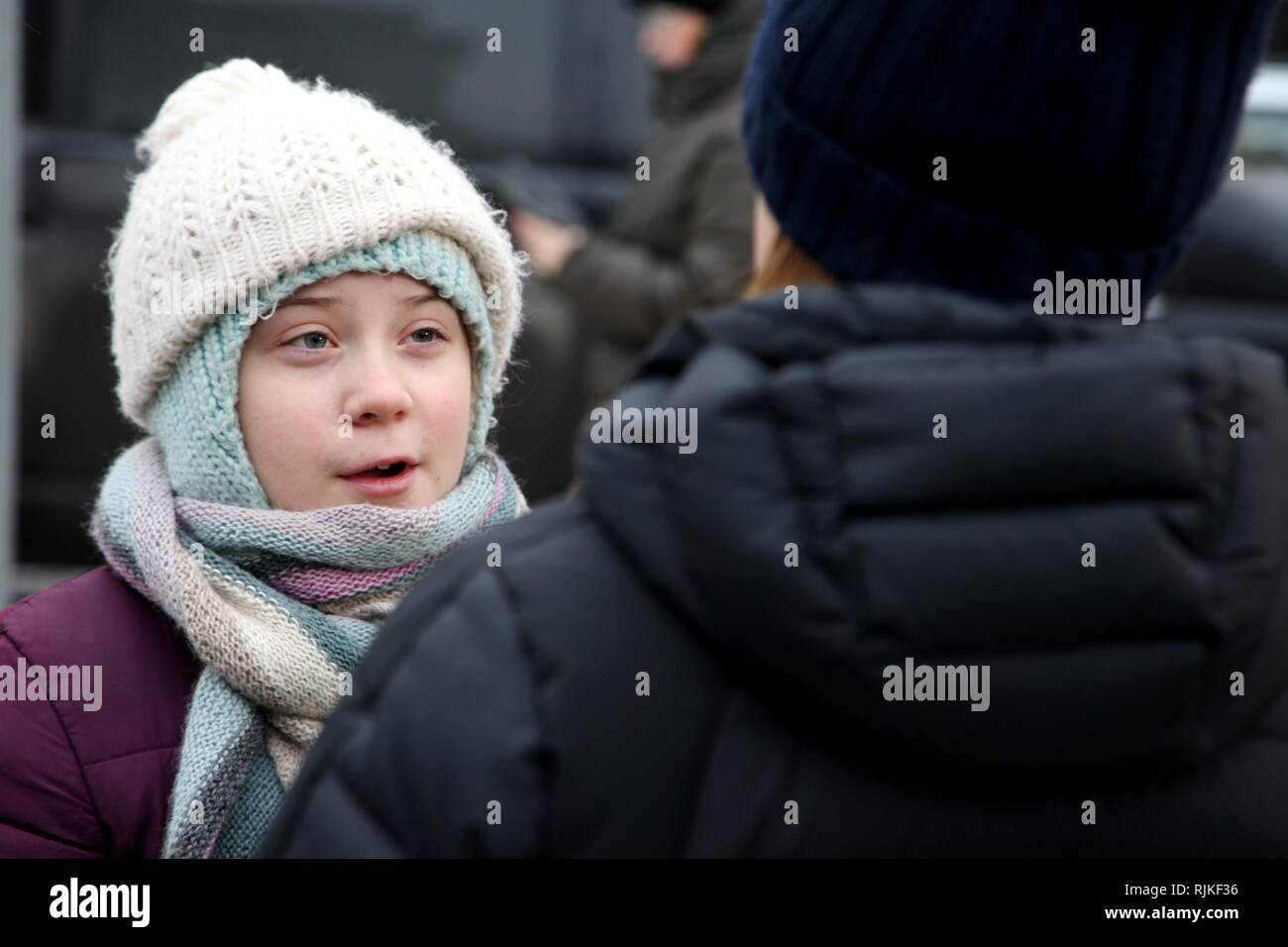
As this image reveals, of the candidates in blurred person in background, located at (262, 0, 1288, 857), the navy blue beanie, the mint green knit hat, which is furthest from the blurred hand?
blurred person in background, located at (262, 0, 1288, 857)

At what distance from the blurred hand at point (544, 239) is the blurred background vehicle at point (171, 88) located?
0.08 m

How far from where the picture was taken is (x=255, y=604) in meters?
1.85

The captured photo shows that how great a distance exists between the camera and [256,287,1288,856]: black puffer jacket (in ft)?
3.47

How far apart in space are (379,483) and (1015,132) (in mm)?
959

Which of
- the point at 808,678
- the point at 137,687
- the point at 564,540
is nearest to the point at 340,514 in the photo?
the point at 137,687

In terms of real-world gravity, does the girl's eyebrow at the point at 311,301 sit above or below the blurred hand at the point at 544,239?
below

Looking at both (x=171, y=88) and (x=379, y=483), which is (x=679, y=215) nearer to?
(x=171, y=88)

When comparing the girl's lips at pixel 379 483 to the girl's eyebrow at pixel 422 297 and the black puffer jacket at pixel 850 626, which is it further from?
the black puffer jacket at pixel 850 626

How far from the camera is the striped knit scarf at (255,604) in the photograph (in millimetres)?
1743

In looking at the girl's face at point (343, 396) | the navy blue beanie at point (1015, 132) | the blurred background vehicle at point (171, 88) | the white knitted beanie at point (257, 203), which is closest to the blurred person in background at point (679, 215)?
Result: the blurred background vehicle at point (171, 88)

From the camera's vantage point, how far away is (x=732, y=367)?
3.62 feet

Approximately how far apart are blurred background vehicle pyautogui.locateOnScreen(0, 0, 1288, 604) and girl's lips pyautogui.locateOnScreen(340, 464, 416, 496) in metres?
2.35

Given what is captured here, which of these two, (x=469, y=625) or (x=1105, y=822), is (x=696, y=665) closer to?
(x=469, y=625)

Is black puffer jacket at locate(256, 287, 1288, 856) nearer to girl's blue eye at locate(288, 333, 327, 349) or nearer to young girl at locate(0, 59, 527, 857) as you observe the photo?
young girl at locate(0, 59, 527, 857)
